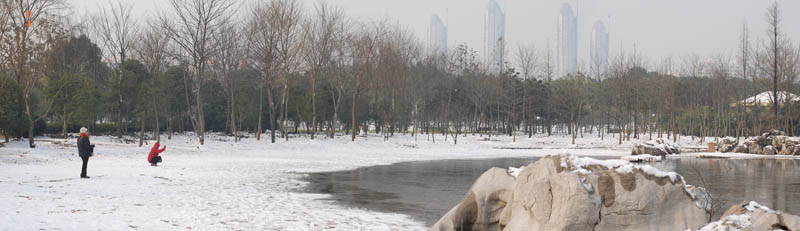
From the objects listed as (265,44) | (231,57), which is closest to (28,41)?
(265,44)

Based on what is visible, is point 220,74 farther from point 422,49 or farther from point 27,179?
point 27,179

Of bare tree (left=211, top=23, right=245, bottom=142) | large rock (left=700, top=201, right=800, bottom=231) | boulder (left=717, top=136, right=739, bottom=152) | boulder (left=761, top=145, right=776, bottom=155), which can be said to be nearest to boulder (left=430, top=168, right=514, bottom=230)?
large rock (left=700, top=201, right=800, bottom=231)

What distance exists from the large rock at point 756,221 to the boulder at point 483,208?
358cm

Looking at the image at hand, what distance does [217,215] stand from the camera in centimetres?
1270

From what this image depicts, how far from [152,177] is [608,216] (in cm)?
1471

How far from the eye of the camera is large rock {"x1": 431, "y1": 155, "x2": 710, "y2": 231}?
8.72 m

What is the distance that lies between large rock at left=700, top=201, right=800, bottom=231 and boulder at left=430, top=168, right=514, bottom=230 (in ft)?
11.7

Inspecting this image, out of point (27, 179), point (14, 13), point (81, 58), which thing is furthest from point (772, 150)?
point (81, 58)

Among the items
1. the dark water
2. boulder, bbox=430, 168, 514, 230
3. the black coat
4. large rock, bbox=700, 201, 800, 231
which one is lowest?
the dark water

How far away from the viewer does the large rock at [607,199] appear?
8719 mm

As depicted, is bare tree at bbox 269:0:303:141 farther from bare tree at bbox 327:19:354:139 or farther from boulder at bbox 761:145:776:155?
boulder at bbox 761:145:776:155

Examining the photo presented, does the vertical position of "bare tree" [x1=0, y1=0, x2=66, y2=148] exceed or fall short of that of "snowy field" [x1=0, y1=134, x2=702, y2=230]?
it exceeds it

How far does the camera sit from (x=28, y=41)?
3067cm

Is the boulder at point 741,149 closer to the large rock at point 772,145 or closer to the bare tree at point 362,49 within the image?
the large rock at point 772,145
